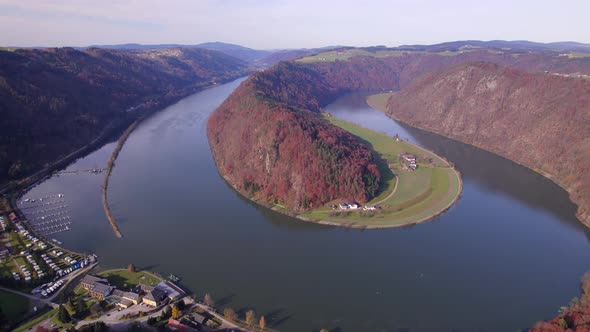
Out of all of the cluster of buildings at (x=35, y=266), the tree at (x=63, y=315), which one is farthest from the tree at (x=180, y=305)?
the cluster of buildings at (x=35, y=266)

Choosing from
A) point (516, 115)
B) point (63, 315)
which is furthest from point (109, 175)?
point (516, 115)

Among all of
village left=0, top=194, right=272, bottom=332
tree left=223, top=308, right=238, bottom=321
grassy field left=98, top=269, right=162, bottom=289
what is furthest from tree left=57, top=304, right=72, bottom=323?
tree left=223, top=308, right=238, bottom=321

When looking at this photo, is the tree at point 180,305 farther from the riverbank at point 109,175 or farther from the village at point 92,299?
the riverbank at point 109,175

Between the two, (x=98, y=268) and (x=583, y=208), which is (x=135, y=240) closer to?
(x=98, y=268)

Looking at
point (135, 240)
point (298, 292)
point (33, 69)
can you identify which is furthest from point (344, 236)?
point (33, 69)

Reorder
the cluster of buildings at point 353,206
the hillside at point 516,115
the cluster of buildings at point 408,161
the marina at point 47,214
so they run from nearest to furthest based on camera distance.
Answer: the marina at point 47,214, the cluster of buildings at point 353,206, the hillside at point 516,115, the cluster of buildings at point 408,161
